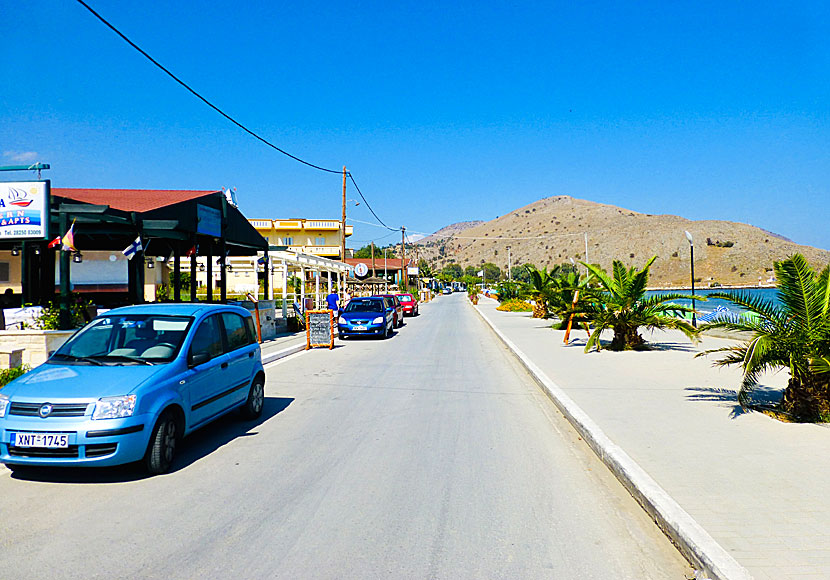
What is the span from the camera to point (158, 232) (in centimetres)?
1734

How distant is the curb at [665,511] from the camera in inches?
158

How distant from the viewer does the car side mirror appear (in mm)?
7016

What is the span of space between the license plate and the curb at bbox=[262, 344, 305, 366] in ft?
32.5

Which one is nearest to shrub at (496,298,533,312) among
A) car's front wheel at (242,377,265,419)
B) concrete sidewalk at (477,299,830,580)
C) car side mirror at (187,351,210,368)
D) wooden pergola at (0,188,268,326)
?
wooden pergola at (0,188,268,326)

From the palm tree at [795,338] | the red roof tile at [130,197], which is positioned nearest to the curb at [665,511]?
the palm tree at [795,338]

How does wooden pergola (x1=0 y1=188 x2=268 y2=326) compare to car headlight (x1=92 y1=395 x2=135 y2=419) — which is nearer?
car headlight (x1=92 y1=395 x2=135 y2=419)

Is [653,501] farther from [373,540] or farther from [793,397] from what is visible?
[793,397]

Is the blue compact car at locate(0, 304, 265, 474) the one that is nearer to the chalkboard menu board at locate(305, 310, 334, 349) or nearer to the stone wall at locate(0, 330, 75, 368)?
the stone wall at locate(0, 330, 75, 368)

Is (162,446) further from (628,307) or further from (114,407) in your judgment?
(628,307)

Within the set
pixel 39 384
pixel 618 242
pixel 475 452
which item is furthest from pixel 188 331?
pixel 618 242

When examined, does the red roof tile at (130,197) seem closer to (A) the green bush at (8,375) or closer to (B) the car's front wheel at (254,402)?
(A) the green bush at (8,375)

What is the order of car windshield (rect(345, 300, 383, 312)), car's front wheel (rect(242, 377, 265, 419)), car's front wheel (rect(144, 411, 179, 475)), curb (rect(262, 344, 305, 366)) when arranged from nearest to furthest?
car's front wheel (rect(144, 411, 179, 475)) < car's front wheel (rect(242, 377, 265, 419)) < curb (rect(262, 344, 305, 366)) < car windshield (rect(345, 300, 383, 312))

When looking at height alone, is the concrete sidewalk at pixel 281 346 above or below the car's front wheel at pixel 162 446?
below

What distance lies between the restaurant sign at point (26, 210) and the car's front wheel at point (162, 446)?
10241mm
